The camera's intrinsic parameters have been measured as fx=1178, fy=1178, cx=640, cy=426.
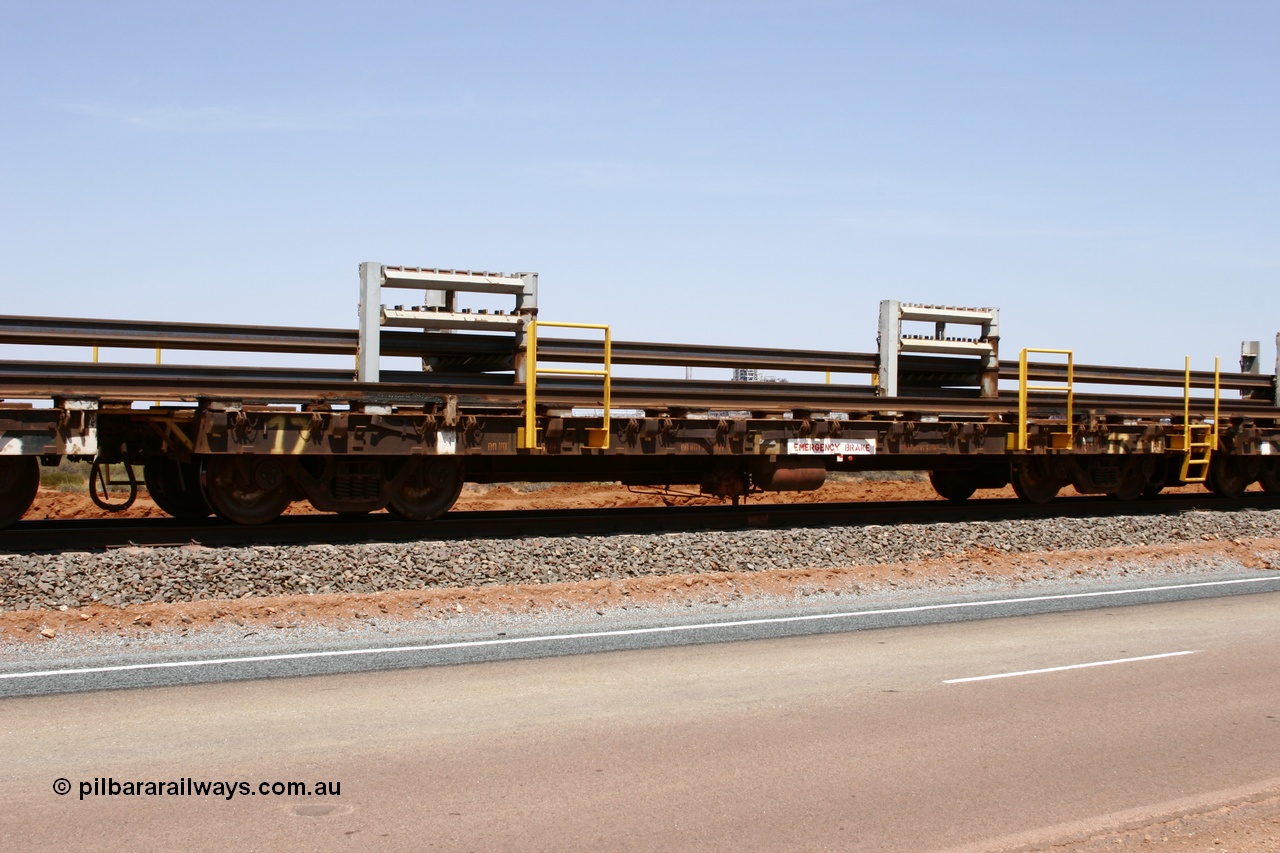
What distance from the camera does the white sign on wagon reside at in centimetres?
1479

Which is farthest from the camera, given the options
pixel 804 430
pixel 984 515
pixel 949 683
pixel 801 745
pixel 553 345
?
pixel 984 515

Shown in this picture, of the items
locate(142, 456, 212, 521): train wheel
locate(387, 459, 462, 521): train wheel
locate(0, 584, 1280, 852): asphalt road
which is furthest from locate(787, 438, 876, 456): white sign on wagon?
locate(142, 456, 212, 521): train wheel

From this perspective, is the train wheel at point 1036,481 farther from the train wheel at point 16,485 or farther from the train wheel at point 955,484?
the train wheel at point 16,485

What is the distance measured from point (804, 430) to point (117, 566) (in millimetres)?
8043

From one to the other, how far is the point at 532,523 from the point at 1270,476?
1378 cm

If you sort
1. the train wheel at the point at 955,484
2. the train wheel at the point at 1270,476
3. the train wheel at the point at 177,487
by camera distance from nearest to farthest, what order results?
the train wheel at the point at 177,487, the train wheel at the point at 955,484, the train wheel at the point at 1270,476

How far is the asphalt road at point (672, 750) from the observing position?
4.88 meters

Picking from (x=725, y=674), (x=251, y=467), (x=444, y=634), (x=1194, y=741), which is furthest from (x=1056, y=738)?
(x=251, y=467)

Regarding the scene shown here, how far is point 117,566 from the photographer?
10812mm

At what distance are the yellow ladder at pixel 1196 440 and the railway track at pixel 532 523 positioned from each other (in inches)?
24.4

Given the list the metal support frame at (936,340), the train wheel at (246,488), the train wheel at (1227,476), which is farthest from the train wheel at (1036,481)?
the train wheel at (246,488)

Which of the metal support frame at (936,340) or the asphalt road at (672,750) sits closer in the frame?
the asphalt road at (672,750)

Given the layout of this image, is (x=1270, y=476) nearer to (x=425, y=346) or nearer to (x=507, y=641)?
(x=425, y=346)

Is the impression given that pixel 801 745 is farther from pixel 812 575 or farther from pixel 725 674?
pixel 812 575
